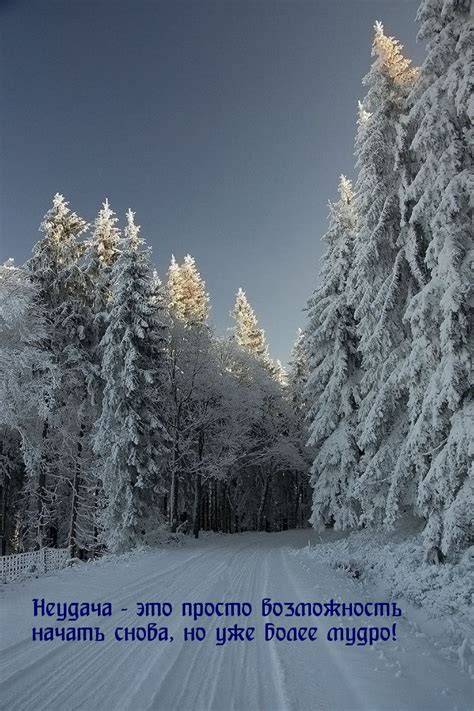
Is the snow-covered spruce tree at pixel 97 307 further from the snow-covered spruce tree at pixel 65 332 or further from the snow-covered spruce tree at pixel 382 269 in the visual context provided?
the snow-covered spruce tree at pixel 382 269

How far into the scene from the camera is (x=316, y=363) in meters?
24.7

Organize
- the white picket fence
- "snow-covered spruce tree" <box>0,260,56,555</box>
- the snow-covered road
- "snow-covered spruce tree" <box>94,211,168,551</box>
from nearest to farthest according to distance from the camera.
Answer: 1. the snow-covered road
2. the white picket fence
3. "snow-covered spruce tree" <box>0,260,56,555</box>
4. "snow-covered spruce tree" <box>94,211,168,551</box>

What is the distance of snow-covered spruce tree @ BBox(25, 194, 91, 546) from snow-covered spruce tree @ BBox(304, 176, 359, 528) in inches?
470

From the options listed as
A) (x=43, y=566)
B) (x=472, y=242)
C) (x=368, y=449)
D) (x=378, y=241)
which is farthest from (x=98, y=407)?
(x=472, y=242)

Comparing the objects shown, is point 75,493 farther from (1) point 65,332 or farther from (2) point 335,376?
(2) point 335,376

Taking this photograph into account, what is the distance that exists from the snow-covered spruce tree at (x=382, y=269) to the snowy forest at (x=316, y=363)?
59 millimetres

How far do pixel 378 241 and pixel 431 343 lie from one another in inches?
195

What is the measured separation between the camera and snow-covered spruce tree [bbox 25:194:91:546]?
899 inches

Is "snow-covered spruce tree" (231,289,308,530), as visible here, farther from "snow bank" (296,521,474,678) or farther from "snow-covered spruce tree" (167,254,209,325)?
"snow bank" (296,521,474,678)

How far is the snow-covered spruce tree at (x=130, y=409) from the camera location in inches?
832

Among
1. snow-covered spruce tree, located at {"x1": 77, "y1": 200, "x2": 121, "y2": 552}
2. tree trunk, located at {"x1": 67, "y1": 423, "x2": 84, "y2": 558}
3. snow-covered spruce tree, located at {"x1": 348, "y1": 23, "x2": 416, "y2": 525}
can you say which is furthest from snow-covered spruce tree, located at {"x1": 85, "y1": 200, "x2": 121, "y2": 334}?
snow-covered spruce tree, located at {"x1": 348, "y1": 23, "x2": 416, "y2": 525}

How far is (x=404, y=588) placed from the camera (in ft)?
31.2

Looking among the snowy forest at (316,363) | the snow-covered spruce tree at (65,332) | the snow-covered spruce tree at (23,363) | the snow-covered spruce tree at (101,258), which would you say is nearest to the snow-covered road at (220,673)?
the snowy forest at (316,363)

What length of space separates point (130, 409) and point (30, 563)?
7.97 metres
